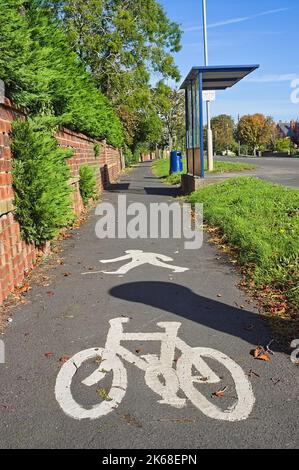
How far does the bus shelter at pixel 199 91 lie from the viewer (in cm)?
1351

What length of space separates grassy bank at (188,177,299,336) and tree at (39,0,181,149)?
23.5 meters

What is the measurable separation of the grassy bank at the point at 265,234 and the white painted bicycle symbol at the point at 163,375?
118 centimetres

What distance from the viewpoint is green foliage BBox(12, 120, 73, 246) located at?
17.8 feet

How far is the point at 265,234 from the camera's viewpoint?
6.76 metres

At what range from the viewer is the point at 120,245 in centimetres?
761

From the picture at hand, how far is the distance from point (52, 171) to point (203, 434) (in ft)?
13.6

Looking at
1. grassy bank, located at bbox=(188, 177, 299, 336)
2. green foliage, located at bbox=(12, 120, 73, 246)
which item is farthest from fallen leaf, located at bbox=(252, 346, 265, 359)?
green foliage, located at bbox=(12, 120, 73, 246)

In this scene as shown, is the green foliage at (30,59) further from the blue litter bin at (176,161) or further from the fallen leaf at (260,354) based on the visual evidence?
the blue litter bin at (176,161)

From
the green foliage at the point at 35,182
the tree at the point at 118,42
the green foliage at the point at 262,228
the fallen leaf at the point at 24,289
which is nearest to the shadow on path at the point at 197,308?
the green foliage at the point at 262,228

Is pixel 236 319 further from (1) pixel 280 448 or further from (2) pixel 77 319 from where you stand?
(1) pixel 280 448

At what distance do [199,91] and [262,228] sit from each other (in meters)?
7.95

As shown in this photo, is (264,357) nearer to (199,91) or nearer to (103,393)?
(103,393)

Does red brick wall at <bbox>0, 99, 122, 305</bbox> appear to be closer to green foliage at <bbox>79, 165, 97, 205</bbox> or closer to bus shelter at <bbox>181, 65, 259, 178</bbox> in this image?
green foliage at <bbox>79, 165, 97, 205</bbox>
